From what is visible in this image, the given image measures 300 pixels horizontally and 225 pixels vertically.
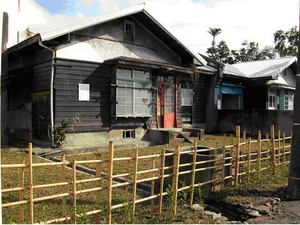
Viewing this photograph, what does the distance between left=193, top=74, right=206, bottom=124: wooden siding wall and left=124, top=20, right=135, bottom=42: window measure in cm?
552

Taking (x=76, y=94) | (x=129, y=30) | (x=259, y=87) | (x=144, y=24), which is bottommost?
(x=76, y=94)

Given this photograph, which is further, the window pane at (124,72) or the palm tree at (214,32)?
the palm tree at (214,32)

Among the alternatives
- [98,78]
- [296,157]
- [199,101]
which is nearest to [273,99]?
[199,101]

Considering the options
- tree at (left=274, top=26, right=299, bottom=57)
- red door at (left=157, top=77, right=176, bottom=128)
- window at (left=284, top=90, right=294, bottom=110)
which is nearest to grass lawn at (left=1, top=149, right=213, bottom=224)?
red door at (left=157, top=77, right=176, bottom=128)

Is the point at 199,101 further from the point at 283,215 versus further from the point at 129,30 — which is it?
the point at 283,215

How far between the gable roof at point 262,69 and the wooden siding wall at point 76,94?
9.73 m

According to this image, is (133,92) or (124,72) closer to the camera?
(124,72)

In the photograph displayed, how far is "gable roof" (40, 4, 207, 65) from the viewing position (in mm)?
9820

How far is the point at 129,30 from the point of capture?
12656 millimetres

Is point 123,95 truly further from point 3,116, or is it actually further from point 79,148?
point 3,116

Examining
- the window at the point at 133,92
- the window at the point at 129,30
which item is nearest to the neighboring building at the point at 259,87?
the window at the point at 133,92

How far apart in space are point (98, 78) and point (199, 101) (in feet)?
25.3

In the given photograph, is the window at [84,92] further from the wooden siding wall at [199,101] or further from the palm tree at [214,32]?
the palm tree at [214,32]

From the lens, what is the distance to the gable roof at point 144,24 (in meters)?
9.82
